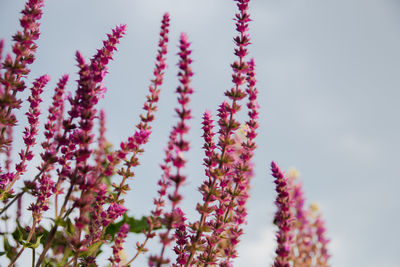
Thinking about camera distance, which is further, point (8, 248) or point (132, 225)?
point (132, 225)

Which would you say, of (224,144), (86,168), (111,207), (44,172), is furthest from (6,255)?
(224,144)

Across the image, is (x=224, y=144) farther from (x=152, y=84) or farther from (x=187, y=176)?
(x=152, y=84)

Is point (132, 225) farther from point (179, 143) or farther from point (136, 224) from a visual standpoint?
point (179, 143)

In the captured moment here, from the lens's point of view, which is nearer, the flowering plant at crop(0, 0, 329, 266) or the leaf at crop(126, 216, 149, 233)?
the flowering plant at crop(0, 0, 329, 266)

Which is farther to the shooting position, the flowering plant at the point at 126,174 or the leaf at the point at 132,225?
the leaf at the point at 132,225

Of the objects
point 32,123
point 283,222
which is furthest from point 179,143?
point 32,123

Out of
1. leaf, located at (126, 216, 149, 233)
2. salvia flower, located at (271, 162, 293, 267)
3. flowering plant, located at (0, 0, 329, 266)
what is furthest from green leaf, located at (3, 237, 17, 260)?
salvia flower, located at (271, 162, 293, 267)

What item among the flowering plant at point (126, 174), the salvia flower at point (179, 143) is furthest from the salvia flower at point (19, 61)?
the salvia flower at point (179, 143)

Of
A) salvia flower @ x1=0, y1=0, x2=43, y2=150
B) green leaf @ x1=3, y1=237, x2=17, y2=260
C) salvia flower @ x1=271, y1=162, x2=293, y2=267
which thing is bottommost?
green leaf @ x1=3, y1=237, x2=17, y2=260

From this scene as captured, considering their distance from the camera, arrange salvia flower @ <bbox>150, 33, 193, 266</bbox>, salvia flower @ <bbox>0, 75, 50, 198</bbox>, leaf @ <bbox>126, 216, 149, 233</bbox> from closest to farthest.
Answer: salvia flower @ <bbox>150, 33, 193, 266</bbox> < salvia flower @ <bbox>0, 75, 50, 198</bbox> < leaf @ <bbox>126, 216, 149, 233</bbox>

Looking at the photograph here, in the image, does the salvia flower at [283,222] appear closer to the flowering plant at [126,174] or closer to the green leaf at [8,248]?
the flowering plant at [126,174]

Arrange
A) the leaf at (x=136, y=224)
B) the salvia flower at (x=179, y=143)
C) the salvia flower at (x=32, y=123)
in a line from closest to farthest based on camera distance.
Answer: the salvia flower at (x=179, y=143) → the salvia flower at (x=32, y=123) → the leaf at (x=136, y=224)

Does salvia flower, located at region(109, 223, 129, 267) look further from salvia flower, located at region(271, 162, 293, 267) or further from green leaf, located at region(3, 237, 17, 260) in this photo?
salvia flower, located at region(271, 162, 293, 267)

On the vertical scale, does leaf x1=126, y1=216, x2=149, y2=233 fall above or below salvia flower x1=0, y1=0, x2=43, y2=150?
below
